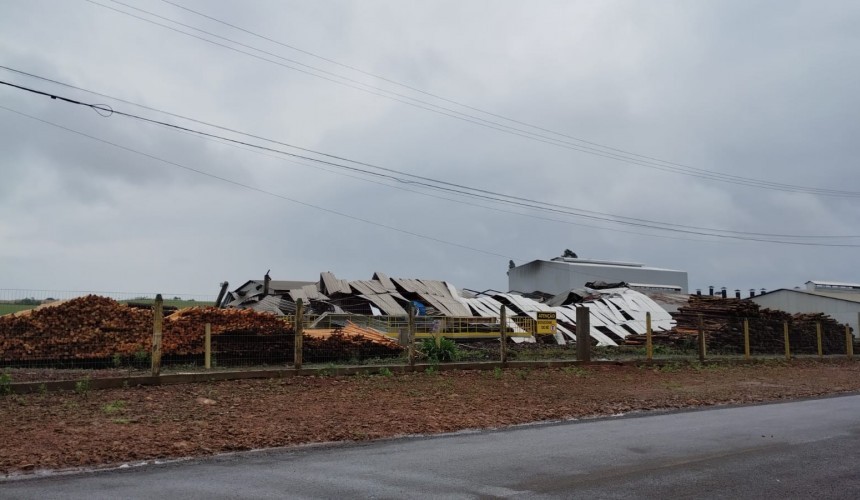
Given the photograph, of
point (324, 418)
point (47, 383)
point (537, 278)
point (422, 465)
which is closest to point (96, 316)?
point (47, 383)

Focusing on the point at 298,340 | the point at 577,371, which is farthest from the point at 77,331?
the point at 577,371

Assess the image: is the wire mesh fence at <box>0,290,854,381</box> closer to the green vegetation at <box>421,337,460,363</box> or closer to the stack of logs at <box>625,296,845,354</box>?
the green vegetation at <box>421,337,460,363</box>

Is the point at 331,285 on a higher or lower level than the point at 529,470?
higher

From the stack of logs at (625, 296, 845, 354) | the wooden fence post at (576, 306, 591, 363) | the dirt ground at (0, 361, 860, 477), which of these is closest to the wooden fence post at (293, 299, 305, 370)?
the dirt ground at (0, 361, 860, 477)

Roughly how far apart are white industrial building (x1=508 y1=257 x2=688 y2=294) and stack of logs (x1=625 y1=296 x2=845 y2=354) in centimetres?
1718

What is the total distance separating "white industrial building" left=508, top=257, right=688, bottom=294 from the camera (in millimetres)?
53969

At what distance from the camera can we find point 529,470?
7121mm

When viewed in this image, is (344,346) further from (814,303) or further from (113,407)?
(814,303)

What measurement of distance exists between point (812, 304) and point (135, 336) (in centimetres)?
4874

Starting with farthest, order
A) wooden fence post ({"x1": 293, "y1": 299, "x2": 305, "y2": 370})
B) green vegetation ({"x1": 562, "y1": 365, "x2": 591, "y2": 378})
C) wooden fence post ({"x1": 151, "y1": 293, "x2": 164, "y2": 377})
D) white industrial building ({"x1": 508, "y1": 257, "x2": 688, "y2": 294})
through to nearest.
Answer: white industrial building ({"x1": 508, "y1": 257, "x2": 688, "y2": 294}), green vegetation ({"x1": 562, "y1": 365, "x2": 591, "y2": 378}), wooden fence post ({"x1": 293, "y1": 299, "x2": 305, "y2": 370}), wooden fence post ({"x1": 151, "y1": 293, "x2": 164, "y2": 377})

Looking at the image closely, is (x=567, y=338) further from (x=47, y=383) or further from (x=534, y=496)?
(x=534, y=496)

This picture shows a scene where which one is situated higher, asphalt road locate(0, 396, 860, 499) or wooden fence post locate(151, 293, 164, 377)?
wooden fence post locate(151, 293, 164, 377)

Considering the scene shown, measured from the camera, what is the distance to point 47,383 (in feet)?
38.8

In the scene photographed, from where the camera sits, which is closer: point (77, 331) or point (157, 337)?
point (157, 337)
